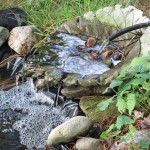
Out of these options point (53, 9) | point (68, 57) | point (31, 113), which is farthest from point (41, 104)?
point (53, 9)

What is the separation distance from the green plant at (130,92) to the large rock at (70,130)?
0.84 feet

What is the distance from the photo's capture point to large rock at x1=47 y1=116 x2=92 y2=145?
3174mm

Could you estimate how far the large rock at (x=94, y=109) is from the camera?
340cm

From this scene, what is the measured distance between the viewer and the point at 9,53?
17.4 feet

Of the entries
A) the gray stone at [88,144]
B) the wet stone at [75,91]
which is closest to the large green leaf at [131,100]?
the gray stone at [88,144]

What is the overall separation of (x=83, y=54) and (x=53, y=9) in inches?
66.1

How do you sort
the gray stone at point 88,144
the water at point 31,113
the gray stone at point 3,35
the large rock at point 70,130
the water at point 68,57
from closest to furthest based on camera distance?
1. the gray stone at point 88,144
2. the large rock at point 70,130
3. the water at point 31,113
4. the water at point 68,57
5. the gray stone at point 3,35

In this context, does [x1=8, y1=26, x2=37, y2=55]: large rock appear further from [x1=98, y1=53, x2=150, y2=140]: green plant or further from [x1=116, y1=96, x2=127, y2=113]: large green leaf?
[x1=116, y1=96, x2=127, y2=113]: large green leaf

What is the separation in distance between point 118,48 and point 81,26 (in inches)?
23.2

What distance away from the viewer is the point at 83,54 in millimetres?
4316

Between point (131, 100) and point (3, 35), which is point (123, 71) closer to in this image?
point (131, 100)

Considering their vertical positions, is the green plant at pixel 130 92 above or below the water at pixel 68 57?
above

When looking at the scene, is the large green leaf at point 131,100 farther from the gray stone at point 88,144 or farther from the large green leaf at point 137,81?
the gray stone at point 88,144

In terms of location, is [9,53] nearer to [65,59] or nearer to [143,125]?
[65,59]
